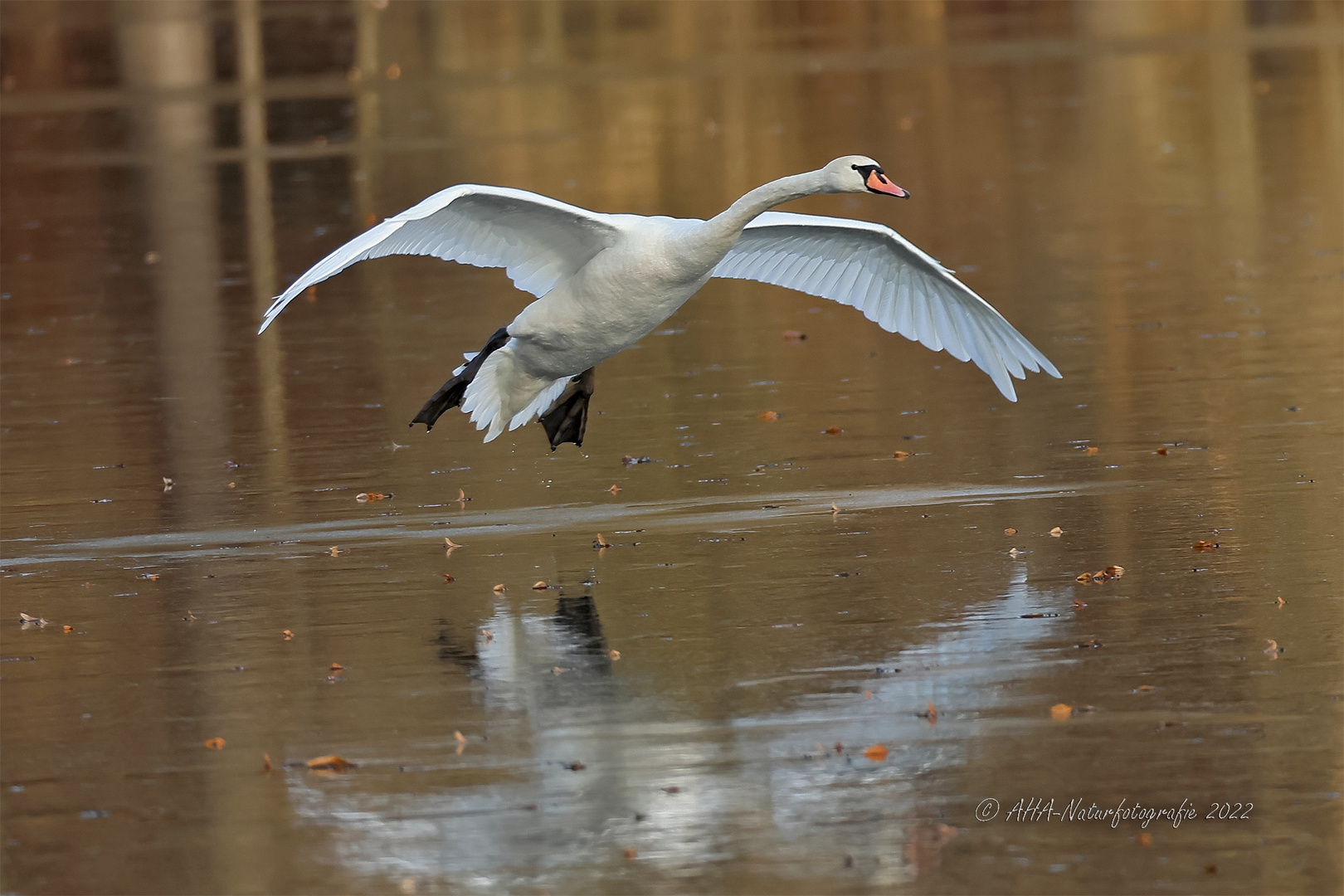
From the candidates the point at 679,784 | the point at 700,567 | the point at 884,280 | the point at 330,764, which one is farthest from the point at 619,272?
the point at 679,784

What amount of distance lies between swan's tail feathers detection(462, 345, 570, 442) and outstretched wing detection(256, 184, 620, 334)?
433 millimetres

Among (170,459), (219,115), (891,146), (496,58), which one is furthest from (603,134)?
(170,459)

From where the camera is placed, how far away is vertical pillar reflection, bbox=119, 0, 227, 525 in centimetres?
1215

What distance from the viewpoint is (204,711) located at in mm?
7312

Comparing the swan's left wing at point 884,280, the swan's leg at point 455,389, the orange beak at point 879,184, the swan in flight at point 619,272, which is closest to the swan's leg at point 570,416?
the swan in flight at point 619,272

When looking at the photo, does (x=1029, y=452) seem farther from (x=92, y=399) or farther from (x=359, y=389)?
(x=92, y=399)

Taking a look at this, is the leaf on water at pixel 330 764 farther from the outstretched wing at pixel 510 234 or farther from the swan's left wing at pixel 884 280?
the swan's left wing at pixel 884 280

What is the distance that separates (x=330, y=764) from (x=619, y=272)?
11.1ft

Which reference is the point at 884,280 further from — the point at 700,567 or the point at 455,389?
the point at 700,567

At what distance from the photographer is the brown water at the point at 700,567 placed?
6.13 metres

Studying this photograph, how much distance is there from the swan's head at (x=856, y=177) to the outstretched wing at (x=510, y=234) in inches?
42.3

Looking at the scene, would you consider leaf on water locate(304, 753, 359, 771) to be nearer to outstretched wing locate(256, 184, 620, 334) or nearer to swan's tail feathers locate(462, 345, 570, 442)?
outstretched wing locate(256, 184, 620, 334)

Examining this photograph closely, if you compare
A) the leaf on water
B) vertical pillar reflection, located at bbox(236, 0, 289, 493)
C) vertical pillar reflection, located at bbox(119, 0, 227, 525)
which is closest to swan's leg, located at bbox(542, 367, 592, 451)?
vertical pillar reflection, located at bbox(236, 0, 289, 493)

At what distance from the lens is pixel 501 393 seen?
33.7 feet
